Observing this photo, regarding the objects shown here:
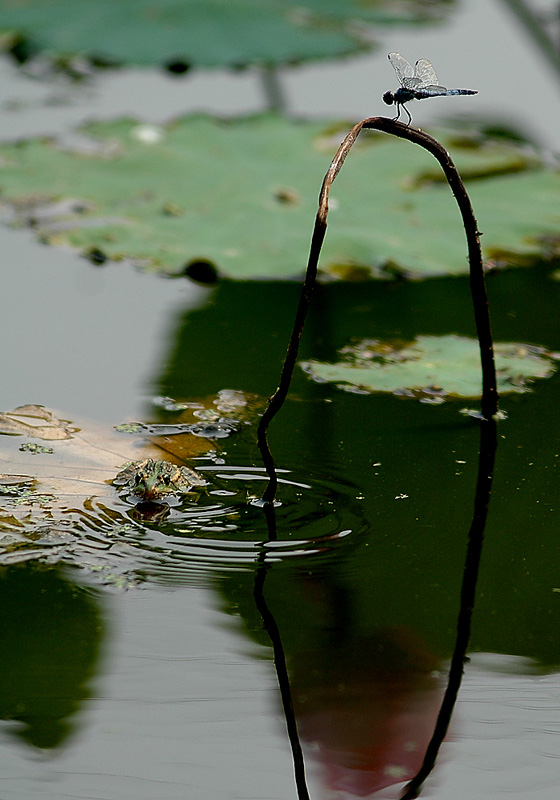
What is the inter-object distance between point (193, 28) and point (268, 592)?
10.4 ft

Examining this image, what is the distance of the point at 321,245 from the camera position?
1.67 m

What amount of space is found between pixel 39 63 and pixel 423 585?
4196 mm

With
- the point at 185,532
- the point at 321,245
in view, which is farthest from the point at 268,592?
the point at 321,245

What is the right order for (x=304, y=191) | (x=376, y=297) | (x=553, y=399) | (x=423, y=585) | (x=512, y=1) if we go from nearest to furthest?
(x=423, y=585)
(x=553, y=399)
(x=376, y=297)
(x=304, y=191)
(x=512, y=1)

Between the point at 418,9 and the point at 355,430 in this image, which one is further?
the point at 418,9

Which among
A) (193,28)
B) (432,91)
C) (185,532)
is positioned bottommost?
(185,532)

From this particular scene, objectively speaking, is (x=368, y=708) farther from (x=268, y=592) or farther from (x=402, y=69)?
(x=402, y=69)

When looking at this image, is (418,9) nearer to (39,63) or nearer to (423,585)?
(39,63)

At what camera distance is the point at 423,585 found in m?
1.59

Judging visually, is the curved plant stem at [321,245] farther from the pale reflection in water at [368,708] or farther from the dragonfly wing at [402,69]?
the pale reflection in water at [368,708]

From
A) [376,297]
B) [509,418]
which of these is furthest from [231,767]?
[376,297]

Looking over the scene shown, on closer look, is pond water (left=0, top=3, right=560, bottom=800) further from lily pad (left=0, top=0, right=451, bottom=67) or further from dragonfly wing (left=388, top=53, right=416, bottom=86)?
lily pad (left=0, top=0, right=451, bottom=67)

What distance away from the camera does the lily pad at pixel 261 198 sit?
285cm

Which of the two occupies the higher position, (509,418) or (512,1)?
(512,1)
